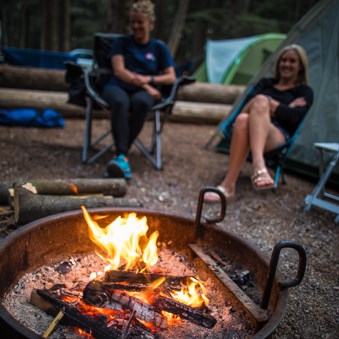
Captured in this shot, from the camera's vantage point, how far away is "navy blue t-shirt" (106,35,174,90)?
3719mm

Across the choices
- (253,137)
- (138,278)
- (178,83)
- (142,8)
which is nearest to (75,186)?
(138,278)

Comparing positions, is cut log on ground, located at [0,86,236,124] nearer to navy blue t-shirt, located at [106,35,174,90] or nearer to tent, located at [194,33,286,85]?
tent, located at [194,33,286,85]

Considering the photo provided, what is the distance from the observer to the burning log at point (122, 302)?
57.4 inches

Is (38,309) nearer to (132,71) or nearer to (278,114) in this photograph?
(278,114)

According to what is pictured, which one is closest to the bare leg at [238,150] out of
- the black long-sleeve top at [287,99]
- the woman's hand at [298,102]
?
the black long-sleeve top at [287,99]

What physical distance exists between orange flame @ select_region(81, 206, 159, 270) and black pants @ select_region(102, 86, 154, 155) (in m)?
1.52

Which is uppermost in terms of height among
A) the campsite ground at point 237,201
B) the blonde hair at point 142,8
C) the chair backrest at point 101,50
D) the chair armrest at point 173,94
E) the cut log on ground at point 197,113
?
the blonde hair at point 142,8

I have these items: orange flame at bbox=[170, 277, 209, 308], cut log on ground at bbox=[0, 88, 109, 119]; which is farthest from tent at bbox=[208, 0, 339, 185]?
cut log on ground at bbox=[0, 88, 109, 119]

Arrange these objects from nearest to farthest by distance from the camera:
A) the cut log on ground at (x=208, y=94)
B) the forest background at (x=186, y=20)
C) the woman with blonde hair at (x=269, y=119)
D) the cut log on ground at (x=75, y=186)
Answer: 1. the cut log on ground at (x=75, y=186)
2. the woman with blonde hair at (x=269, y=119)
3. the cut log on ground at (x=208, y=94)
4. the forest background at (x=186, y=20)

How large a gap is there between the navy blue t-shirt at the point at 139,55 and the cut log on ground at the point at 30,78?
273 cm

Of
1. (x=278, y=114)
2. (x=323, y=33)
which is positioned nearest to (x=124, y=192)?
(x=278, y=114)

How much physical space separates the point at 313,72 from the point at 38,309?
3855 mm

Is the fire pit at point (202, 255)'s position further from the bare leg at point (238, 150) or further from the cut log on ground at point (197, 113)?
the cut log on ground at point (197, 113)

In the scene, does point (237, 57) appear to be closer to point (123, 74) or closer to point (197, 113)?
point (197, 113)
